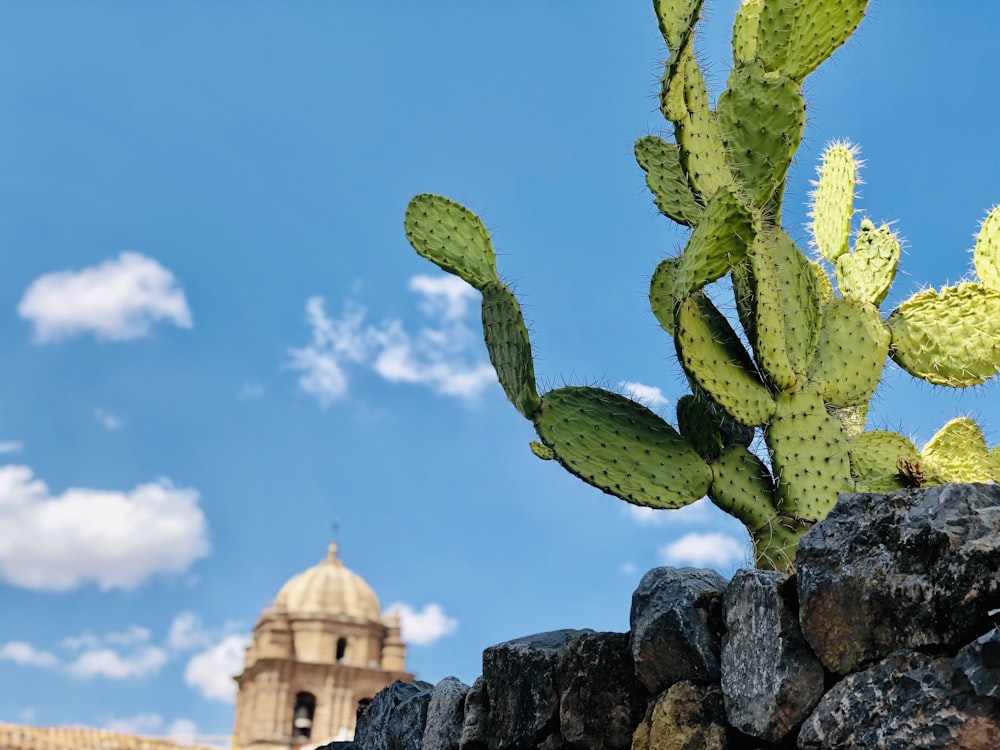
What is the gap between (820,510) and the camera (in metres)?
3.71

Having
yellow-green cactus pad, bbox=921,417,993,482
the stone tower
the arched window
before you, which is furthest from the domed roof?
yellow-green cactus pad, bbox=921,417,993,482

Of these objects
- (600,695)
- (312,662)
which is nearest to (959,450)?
(600,695)

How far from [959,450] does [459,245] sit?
2.12 m

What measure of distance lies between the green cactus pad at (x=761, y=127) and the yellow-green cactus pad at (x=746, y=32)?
0.70ft

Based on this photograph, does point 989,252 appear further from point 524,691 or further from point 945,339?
point 524,691

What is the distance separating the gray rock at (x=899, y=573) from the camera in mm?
2053

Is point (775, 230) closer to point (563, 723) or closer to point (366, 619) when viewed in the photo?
point (563, 723)

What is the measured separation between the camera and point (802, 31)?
396 centimetres

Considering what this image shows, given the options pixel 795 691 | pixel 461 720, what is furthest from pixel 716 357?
pixel 795 691

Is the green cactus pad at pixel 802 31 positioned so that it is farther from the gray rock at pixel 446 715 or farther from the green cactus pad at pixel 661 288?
the gray rock at pixel 446 715

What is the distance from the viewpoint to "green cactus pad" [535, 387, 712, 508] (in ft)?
12.5

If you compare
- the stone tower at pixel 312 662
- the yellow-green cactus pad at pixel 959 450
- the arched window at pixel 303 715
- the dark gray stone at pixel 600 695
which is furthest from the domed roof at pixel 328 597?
the dark gray stone at pixel 600 695

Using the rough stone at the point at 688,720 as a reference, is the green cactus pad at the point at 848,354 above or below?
above

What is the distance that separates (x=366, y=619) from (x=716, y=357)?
143ft
